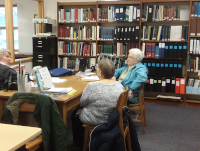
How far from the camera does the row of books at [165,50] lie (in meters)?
4.63

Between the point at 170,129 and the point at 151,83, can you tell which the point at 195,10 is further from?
the point at 170,129

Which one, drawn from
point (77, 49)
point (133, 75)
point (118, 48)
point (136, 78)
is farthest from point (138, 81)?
point (77, 49)

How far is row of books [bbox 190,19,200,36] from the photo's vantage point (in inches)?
177

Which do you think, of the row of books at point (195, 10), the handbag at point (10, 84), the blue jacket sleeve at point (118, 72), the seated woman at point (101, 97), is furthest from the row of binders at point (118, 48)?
the handbag at point (10, 84)

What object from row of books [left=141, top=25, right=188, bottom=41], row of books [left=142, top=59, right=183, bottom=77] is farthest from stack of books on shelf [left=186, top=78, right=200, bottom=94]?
row of books [left=141, top=25, right=188, bottom=41]

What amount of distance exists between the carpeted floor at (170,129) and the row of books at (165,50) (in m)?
1.04

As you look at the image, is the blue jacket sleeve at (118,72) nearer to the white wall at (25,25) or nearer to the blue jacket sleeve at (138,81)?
the blue jacket sleeve at (138,81)

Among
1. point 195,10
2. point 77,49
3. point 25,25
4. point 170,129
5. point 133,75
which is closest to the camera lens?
point 133,75

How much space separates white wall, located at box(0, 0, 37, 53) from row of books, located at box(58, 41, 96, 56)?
3.80ft

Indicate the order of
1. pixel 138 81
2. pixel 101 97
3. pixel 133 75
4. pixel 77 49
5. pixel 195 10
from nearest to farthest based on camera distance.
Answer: pixel 101 97, pixel 138 81, pixel 133 75, pixel 195 10, pixel 77 49

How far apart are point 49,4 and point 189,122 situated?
4.09 m

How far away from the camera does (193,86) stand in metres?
4.79

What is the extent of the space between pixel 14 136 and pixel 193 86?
4.25 meters

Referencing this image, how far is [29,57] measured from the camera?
5.78 m
